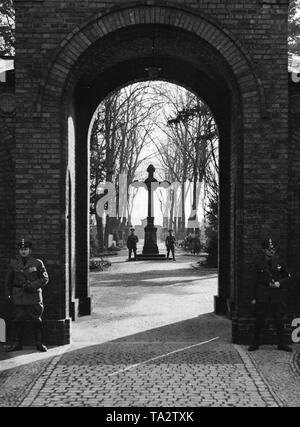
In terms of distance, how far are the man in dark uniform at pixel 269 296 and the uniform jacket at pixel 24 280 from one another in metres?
3.11

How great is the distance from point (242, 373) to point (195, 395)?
1.11 metres

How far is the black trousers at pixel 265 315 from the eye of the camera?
803 centimetres

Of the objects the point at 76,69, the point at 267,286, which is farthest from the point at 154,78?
the point at 267,286

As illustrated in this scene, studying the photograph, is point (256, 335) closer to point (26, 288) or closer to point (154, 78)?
point (26, 288)

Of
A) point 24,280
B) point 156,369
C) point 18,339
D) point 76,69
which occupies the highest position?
point 76,69

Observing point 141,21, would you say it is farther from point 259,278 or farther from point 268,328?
point 268,328

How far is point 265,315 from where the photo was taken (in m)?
8.09

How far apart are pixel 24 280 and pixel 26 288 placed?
13 centimetres

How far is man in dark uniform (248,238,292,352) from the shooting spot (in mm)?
8031

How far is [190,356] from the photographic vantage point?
7.66 meters

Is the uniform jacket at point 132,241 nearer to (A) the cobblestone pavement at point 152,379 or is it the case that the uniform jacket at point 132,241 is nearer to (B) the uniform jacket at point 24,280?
(A) the cobblestone pavement at point 152,379

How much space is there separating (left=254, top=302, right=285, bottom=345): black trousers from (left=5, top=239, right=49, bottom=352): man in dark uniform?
10.1 ft

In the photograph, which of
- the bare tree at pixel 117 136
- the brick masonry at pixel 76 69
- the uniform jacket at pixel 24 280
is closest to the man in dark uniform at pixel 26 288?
the uniform jacket at pixel 24 280
